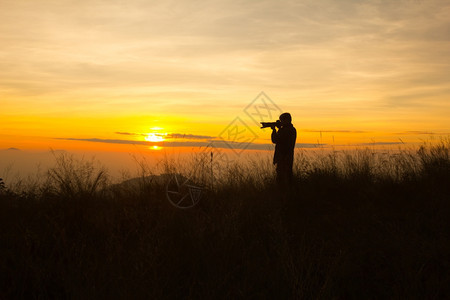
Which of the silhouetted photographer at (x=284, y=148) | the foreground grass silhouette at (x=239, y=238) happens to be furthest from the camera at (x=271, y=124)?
the foreground grass silhouette at (x=239, y=238)

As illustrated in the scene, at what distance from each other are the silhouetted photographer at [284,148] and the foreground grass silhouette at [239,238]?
1.12 feet

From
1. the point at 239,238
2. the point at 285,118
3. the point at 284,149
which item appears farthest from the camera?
the point at 285,118

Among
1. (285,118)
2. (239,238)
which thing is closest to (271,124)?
(285,118)

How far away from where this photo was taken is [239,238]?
5000mm

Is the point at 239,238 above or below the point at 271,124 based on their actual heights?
below

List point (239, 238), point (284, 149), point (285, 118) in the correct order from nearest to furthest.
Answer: point (239, 238)
point (284, 149)
point (285, 118)

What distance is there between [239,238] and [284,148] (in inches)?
127

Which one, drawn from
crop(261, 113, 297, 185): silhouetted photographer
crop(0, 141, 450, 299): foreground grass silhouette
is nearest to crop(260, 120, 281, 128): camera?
crop(261, 113, 297, 185): silhouetted photographer

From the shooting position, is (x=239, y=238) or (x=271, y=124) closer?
(x=239, y=238)

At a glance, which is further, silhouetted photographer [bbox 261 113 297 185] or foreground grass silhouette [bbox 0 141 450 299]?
silhouetted photographer [bbox 261 113 297 185]

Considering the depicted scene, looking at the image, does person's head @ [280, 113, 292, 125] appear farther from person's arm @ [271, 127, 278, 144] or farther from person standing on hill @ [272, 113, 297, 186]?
person's arm @ [271, 127, 278, 144]

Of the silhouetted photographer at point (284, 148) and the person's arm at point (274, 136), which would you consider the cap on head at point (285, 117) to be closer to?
the silhouetted photographer at point (284, 148)

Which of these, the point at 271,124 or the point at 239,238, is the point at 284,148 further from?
the point at 239,238

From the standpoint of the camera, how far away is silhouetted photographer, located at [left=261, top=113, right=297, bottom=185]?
7.73 meters
